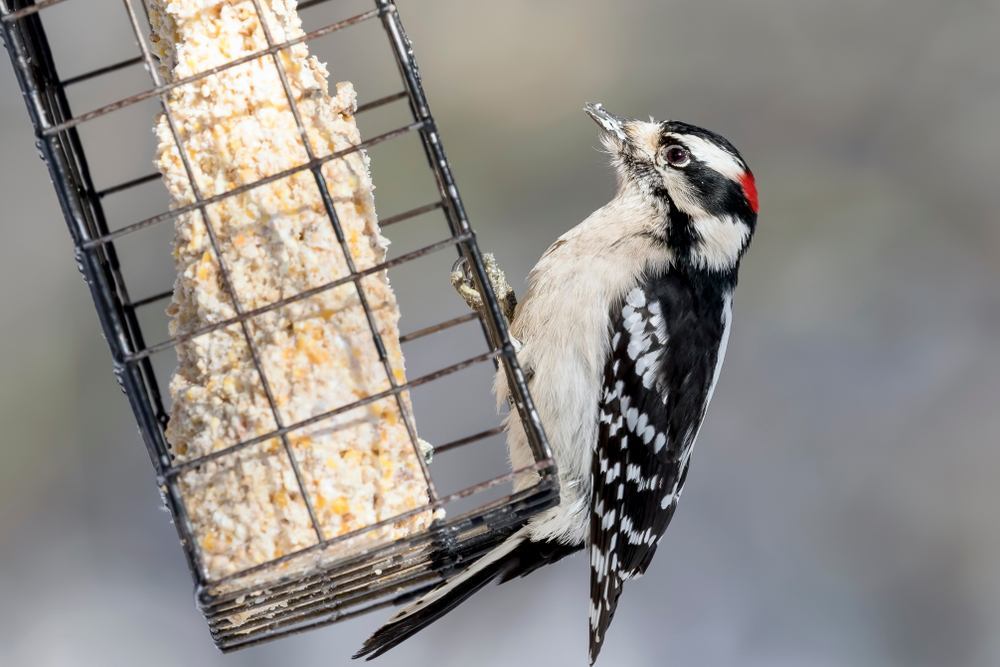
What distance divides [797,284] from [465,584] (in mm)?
2383

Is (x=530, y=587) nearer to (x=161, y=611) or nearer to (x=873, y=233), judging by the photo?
(x=161, y=611)

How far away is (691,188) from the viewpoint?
2.78 m

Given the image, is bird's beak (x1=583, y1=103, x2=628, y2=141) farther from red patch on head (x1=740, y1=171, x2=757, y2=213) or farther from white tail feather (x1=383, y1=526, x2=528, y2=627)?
white tail feather (x1=383, y1=526, x2=528, y2=627)

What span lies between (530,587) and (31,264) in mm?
2407

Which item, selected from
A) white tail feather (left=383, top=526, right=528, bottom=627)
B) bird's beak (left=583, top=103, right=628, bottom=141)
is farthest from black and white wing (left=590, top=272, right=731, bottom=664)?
bird's beak (left=583, top=103, right=628, bottom=141)

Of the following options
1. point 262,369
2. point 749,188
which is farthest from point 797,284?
point 262,369

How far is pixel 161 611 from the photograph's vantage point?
3.78 metres

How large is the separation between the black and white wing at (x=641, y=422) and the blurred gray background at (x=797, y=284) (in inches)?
53.6

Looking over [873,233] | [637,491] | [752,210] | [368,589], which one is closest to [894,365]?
[873,233]

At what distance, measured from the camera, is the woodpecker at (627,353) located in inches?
103

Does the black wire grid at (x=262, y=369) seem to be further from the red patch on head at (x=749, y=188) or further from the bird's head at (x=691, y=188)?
the red patch on head at (x=749, y=188)

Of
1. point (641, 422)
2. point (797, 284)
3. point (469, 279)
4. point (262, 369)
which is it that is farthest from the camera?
point (797, 284)

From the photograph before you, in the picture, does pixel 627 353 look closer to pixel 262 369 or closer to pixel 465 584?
pixel 465 584

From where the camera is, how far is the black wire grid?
5.31 feet
